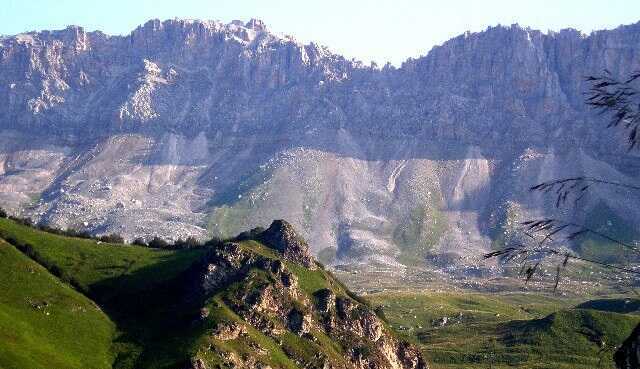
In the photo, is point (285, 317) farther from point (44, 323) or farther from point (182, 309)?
point (44, 323)

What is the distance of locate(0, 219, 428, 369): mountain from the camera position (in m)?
107

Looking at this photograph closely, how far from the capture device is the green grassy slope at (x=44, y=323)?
3782 inches

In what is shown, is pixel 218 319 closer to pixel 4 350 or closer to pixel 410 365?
pixel 4 350

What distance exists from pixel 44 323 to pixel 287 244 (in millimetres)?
54031

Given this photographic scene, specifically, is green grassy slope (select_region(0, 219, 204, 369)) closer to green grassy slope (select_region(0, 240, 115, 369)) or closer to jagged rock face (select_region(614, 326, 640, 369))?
green grassy slope (select_region(0, 240, 115, 369))

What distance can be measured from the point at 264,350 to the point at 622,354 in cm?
10191

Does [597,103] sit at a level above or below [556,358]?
above

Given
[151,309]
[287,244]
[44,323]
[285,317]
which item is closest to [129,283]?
[151,309]

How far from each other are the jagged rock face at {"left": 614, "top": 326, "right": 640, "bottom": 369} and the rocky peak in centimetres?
13148

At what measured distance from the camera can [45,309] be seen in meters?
113

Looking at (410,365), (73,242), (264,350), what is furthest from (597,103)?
(73,242)

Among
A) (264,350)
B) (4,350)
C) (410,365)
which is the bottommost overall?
(410,365)

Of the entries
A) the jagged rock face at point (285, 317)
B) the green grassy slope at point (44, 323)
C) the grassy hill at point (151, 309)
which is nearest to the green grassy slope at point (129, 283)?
the grassy hill at point (151, 309)

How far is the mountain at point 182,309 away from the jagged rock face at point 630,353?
86.4 m
